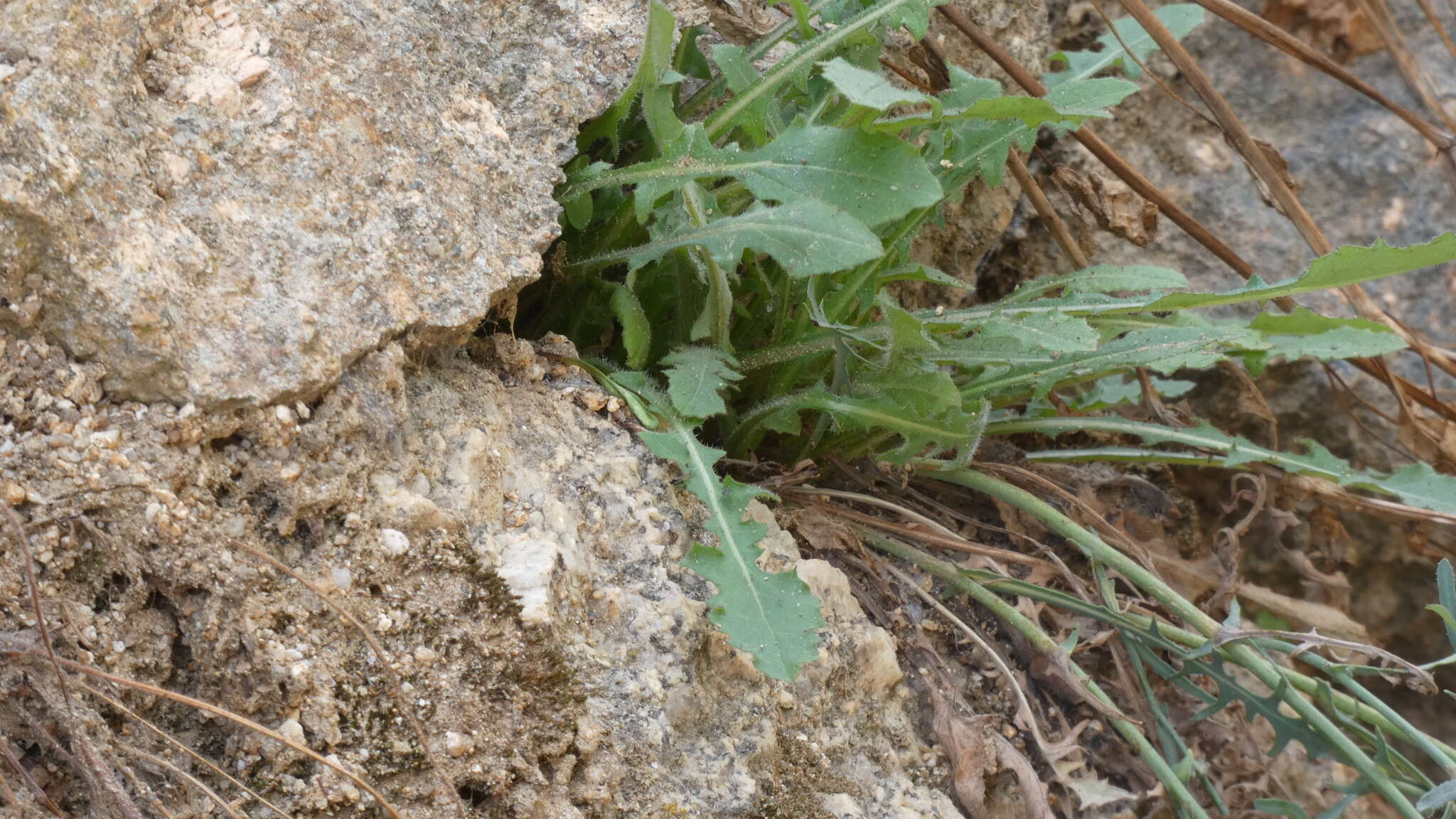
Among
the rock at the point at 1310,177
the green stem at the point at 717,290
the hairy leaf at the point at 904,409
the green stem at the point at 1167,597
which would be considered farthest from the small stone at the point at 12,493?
the rock at the point at 1310,177

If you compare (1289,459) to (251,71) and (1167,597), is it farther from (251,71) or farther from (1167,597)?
(251,71)

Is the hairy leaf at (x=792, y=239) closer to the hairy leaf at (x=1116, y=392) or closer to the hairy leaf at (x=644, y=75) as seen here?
the hairy leaf at (x=644, y=75)

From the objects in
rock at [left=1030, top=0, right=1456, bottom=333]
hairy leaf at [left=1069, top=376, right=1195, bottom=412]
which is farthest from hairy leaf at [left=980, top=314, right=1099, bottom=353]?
rock at [left=1030, top=0, right=1456, bottom=333]

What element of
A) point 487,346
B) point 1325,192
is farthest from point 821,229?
point 1325,192

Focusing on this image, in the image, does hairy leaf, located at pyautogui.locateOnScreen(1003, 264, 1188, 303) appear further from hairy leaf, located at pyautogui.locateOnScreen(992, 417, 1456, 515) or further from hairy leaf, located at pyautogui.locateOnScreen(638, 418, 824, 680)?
hairy leaf, located at pyautogui.locateOnScreen(638, 418, 824, 680)

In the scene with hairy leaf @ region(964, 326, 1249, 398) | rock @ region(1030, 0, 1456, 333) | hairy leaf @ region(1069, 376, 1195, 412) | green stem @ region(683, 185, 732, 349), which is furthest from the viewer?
rock @ region(1030, 0, 1456, 333)

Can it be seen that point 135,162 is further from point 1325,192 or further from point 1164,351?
point 1325,192
